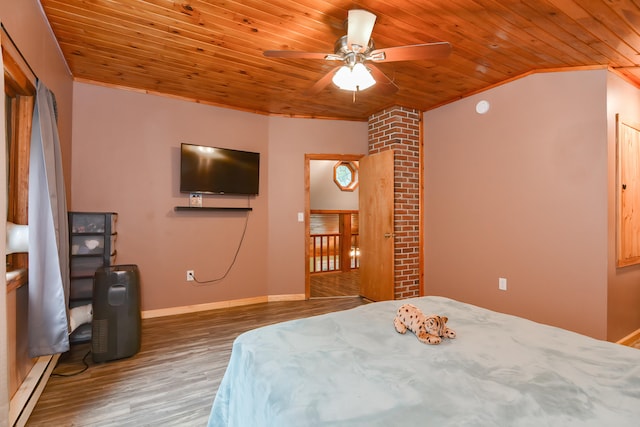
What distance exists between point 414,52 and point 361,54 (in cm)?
36

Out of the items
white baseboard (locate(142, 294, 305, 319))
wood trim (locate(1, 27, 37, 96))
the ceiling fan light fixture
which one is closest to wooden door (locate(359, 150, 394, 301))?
white baseboard (locate(142, 294, 305, 319))

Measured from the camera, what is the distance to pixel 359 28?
6.37 feet

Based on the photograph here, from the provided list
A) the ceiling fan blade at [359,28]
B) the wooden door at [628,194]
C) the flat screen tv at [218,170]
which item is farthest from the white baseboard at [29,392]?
the wooden door at [628,194]

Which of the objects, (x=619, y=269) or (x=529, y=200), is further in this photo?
(x=529, y=200)

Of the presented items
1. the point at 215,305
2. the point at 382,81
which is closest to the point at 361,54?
the point at 382,81

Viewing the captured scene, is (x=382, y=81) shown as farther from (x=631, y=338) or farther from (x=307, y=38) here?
(x=631, y=338)

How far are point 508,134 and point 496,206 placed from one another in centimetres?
73

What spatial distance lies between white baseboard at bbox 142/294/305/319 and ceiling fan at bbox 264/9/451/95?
283 cm

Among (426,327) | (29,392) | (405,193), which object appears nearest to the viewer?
(426,327)

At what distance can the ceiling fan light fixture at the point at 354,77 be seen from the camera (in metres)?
2.16

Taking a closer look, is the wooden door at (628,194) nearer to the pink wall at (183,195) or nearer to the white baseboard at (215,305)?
the pink wall at (183,195)

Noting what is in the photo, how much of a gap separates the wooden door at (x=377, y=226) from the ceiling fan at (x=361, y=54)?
1689 mm

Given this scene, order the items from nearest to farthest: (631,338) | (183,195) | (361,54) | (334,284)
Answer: (361,54)
(631,338)
(183,195)
(334,284)

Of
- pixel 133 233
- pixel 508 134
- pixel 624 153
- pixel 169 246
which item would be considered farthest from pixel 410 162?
pixel 133 233
